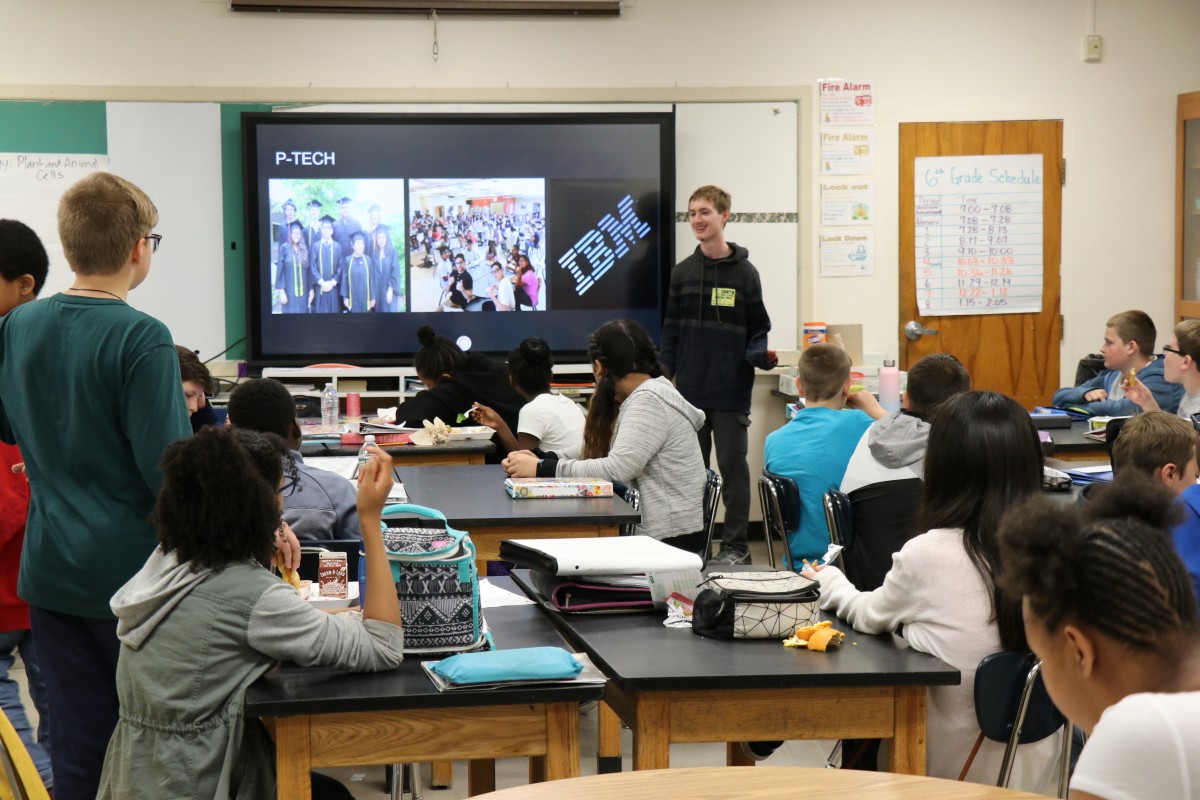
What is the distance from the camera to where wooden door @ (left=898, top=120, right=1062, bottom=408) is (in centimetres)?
677

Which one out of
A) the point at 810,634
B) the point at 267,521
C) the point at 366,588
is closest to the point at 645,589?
the point at 810,634

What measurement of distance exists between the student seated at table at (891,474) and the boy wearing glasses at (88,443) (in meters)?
1.81

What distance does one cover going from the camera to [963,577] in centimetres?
226

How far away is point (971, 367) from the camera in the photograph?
693 cm

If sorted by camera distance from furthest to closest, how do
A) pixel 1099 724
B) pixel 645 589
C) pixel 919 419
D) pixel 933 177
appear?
pixel 933 177 < pixel 919 419 < pixel 645 589 < pixel 1099 724

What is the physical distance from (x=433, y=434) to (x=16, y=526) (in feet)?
7.86

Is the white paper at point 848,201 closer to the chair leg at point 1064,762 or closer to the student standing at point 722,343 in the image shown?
the student standing at point 722,343

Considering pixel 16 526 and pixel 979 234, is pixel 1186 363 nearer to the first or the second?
pixel 979 234

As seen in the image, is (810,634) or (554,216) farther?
(554,216)

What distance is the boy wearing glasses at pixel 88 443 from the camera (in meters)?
2.18

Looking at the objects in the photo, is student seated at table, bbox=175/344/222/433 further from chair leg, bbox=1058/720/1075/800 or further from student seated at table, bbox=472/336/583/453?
chair leg, bbox=1058/720/1075/800

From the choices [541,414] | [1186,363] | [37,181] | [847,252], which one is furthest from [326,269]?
[1186,363]

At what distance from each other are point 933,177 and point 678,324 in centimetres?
167

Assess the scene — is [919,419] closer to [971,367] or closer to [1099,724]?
[1099,724]
